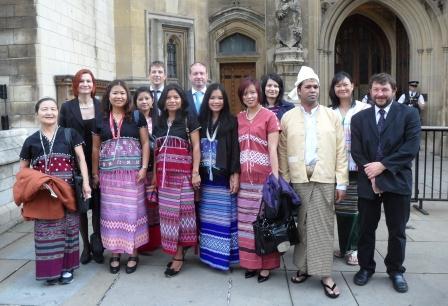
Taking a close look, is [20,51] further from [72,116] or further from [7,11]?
[72,116]

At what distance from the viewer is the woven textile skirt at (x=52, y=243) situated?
393cm

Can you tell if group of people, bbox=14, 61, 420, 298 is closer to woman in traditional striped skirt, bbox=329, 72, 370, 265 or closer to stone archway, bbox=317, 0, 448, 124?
woman in traditional striped skirt, bbox=329, 72, 370, 265

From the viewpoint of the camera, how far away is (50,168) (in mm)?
3943

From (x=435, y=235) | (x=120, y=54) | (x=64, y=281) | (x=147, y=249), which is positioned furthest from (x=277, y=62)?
(x=64, y=281)

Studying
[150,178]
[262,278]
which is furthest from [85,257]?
[262,278]

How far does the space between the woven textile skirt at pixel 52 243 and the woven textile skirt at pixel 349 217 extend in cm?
248

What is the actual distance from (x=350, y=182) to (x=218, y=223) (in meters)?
1.33

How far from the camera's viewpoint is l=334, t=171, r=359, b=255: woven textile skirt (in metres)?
4.42

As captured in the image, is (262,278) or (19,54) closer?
(262,278)

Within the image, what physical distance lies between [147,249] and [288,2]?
8037 millimetres

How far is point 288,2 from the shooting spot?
1104 cm

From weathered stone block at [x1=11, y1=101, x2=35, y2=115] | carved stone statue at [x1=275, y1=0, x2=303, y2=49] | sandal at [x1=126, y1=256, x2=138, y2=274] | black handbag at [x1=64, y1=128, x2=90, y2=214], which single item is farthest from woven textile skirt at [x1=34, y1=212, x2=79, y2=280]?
carved stone statue at [x1=275, y1=0, x2=303, y2=49]

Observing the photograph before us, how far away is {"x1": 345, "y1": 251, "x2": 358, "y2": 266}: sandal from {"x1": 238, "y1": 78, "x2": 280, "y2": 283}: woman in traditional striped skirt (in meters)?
0.83

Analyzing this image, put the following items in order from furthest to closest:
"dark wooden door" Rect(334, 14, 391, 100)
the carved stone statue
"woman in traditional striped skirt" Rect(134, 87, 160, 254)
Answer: "dark wooden door" Rect(334, 14, 391, 100) → the carved stone statue → "woman in traditional striped skirt" Rect(134, 87, 160, 254)
